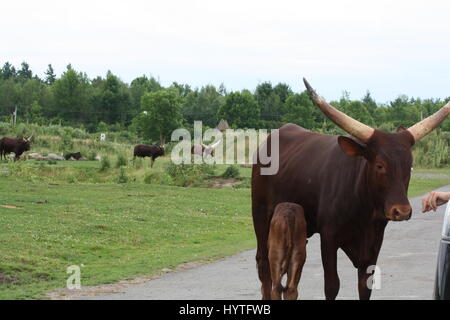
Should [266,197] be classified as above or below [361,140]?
below

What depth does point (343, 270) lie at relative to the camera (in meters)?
12.3

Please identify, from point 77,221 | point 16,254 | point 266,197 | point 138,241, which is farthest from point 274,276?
point 77,221

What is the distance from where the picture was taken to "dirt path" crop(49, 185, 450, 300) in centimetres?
1004

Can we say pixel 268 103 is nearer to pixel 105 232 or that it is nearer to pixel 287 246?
pixel 105 232

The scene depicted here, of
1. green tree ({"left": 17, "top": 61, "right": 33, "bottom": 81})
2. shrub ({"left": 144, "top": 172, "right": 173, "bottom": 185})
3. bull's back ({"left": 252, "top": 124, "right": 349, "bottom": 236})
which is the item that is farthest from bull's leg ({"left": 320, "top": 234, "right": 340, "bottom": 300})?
green tree ({"left": 17, "top": 61, "right": 33, "bottom": 81})

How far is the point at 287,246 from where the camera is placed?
5570 millimetres

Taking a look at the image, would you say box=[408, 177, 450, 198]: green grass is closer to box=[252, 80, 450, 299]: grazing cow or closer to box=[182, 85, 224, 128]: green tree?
→ box=[252, 80, 450, 299]: grazing cow

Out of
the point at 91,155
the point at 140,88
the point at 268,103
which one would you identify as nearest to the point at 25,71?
the point at 140,88

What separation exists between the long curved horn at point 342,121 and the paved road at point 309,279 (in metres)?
4.05

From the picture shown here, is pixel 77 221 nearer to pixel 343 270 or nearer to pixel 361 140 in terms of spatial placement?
pixel 343 270

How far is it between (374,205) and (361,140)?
0.49 meters

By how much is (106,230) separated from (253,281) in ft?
21.1

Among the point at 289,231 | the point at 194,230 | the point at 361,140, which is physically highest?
the point at 361,140

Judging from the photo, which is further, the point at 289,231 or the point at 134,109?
the point at 134,109
